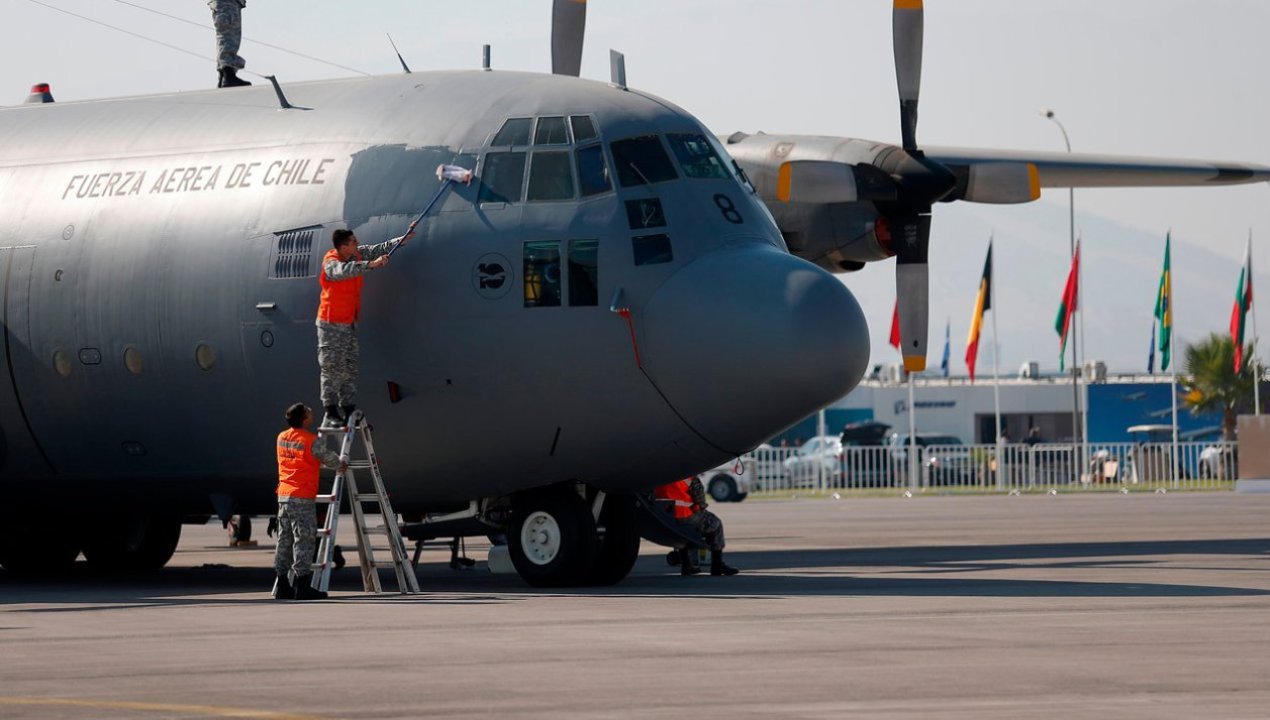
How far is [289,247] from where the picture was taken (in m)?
16.3

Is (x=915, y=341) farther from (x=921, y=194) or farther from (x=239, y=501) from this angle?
(x=239, y=501)

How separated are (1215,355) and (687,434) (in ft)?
203

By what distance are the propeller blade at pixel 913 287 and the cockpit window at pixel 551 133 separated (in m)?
7.23

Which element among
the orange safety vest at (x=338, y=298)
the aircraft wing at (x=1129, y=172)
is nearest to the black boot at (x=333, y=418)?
the orange safety vest at (x=338, y=298)

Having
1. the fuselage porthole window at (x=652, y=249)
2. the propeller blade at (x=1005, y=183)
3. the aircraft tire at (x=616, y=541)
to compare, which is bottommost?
the aircraft tire at (x=616, y=541)

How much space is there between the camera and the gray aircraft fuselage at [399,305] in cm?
1521

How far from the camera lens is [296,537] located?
1521 cm

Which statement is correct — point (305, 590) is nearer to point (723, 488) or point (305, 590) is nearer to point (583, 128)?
point (583, 128)

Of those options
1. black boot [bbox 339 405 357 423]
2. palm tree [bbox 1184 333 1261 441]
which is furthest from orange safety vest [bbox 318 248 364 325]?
palm tree [bbox 1184 333 1261 441]

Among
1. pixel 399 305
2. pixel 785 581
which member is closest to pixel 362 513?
pixel 399 305

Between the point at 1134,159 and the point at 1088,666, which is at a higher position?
the point at 1134,159

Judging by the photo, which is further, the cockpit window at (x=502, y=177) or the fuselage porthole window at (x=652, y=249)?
the cockpit window at (x=502, y=177)

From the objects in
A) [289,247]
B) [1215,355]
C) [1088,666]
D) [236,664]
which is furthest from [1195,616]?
[1215,355]

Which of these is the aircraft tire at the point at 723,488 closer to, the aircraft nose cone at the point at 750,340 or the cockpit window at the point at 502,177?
the cockpit window at the point at 502,177
